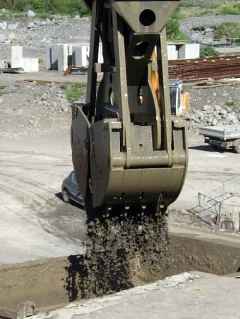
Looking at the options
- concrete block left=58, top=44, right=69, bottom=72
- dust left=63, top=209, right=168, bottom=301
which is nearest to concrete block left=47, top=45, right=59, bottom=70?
concrete block left=58, top=44, right=69, bottom=72

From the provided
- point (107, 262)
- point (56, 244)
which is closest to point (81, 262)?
point (107, 262)

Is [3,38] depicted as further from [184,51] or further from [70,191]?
[70,191]

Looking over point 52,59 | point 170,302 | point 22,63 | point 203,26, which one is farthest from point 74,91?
point 203,26

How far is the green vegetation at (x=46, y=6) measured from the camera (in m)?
96.1

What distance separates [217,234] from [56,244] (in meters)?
4.15

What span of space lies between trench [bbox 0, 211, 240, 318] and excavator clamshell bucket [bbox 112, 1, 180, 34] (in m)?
2.63

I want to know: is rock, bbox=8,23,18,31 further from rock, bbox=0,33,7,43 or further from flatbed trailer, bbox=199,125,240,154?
flatbed trailer, bbox=199,125,240,154

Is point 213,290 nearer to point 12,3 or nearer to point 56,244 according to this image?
point 56,244

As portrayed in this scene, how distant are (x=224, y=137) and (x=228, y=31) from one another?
4972 centimetres

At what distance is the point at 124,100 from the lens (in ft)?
34.7

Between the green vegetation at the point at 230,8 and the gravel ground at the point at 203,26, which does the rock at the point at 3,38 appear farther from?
the green vegetation at the point at 230,8

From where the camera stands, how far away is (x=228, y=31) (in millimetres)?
76250

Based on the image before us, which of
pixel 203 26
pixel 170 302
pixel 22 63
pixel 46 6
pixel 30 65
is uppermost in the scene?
→ pixel 46 6

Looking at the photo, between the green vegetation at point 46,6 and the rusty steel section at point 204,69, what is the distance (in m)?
51.7
